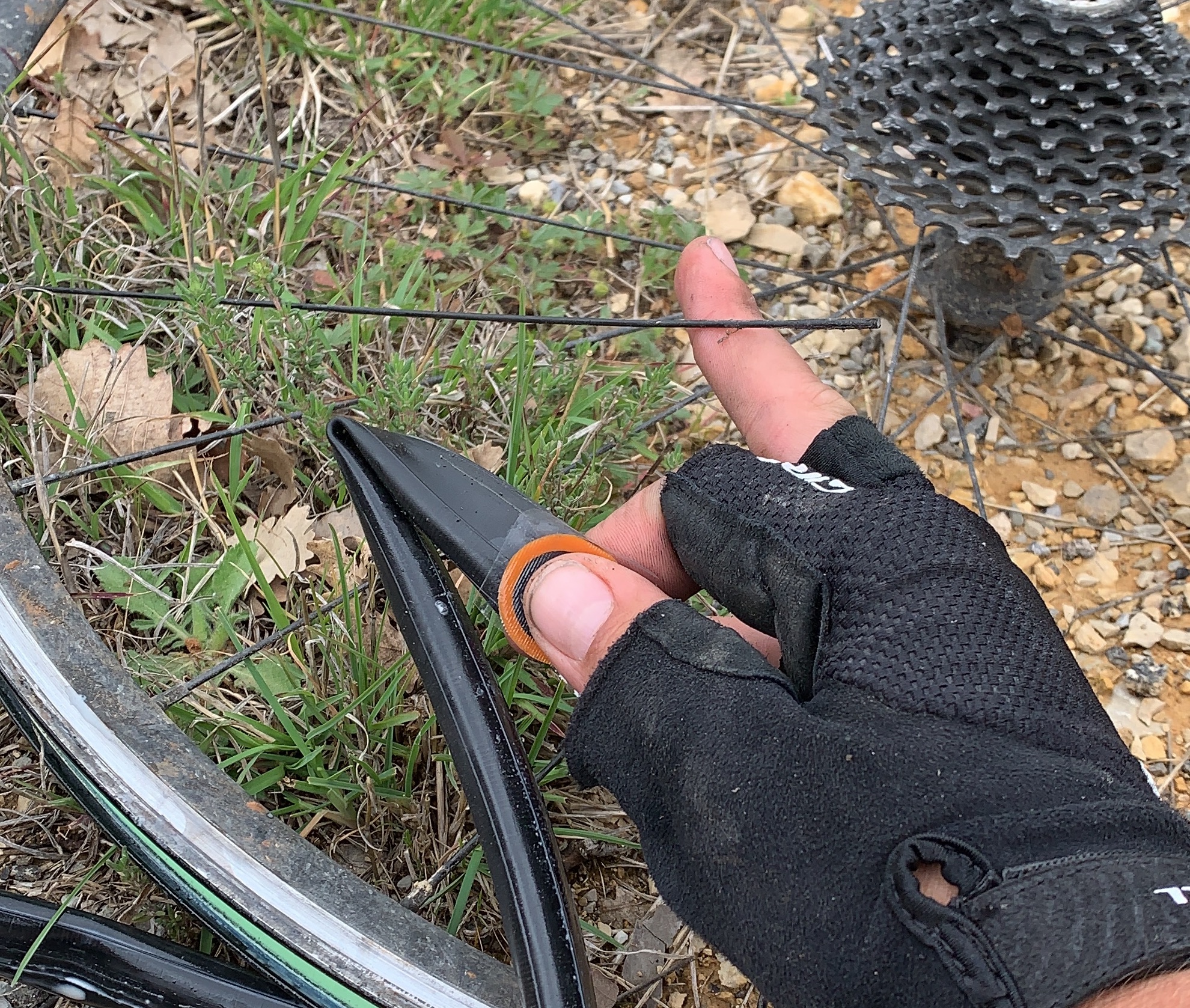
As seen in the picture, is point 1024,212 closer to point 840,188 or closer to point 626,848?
point 840,188

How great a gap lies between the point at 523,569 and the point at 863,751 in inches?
16.6

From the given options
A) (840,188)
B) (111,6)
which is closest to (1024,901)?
(840,188)

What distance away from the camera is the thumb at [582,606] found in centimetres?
112

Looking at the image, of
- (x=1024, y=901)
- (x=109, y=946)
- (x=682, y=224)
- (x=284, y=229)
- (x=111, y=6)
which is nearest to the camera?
(x=1024, y=901)

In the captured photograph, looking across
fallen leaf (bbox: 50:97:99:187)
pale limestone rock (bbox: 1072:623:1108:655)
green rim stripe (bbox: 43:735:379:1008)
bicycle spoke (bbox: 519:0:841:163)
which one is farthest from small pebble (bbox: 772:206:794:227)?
green rim stripe (bbox: 43:735:379:1008)

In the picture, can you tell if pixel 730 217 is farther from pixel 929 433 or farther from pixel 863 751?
pixel 863 751

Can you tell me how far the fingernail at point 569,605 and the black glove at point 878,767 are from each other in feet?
0.18

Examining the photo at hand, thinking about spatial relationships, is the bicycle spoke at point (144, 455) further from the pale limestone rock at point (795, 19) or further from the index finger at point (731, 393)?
the pale limestone rock at point (795, 19)

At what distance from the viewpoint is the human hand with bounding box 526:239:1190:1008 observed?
85 cm

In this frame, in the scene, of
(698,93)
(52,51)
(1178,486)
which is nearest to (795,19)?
(698,93)

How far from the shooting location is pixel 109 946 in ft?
3.82

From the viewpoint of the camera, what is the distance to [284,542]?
5.16 ft

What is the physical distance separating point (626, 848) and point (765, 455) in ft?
1.84

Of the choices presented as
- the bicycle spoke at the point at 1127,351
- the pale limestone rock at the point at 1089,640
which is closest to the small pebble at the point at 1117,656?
the pale limestone rock at the point at 1089,640
